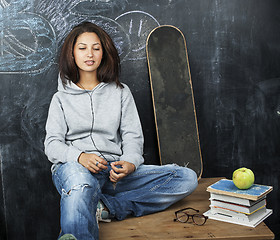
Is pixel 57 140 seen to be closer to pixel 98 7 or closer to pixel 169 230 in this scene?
pixel 169 230

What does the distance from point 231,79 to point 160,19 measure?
66 centimetres

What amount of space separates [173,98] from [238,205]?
2.97ft

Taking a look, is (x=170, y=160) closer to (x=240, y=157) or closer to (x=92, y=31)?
(x=240, y=157)

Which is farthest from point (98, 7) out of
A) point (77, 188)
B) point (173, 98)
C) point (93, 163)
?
point (77, 188)

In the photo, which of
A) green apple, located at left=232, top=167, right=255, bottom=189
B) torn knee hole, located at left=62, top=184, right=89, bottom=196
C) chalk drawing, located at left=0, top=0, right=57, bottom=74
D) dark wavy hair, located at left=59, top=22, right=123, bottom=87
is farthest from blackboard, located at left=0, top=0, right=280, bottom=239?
torn knee hole, located at left=62, top=184, right=89, bottom=196

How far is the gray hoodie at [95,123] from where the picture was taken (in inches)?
79.5

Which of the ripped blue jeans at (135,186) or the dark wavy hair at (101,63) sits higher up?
the dark wavy hair at (101,63)

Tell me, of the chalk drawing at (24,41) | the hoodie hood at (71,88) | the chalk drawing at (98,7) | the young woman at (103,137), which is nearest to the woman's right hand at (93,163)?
the young woman at (103,137)

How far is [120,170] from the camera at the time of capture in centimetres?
187

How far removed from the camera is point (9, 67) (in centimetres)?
237

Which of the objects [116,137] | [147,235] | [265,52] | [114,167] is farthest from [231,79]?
[147,235]

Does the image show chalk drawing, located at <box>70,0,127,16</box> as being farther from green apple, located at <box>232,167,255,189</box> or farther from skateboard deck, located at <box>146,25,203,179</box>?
green apple, located at <box>232,167,255,189</box>

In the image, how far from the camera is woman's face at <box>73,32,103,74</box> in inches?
81.0

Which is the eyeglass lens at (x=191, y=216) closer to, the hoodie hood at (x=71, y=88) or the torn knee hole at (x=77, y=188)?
the torn knee hole at (x=77, y=188)
